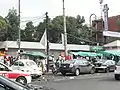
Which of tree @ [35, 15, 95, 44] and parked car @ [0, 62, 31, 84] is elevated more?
tree @ [35, 15, 95, 44]

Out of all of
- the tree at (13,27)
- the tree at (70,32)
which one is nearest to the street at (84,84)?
the tree at (13,27)

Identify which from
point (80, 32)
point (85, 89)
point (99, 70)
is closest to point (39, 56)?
point (99, 70)

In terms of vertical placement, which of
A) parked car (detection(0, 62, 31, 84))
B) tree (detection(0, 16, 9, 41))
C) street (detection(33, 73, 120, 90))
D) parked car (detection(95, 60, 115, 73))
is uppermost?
tree (detection(0, 16, 9, 41))

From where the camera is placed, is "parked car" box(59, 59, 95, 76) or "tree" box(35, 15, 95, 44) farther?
"tree" box(35, 15, 95, 44)

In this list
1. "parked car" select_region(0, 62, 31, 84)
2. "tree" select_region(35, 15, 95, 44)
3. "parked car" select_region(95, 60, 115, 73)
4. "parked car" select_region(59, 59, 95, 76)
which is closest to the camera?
"parked car" select_region(0, 62, 31, 84)

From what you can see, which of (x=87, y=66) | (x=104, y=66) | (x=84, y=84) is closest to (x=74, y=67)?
(x=87, y=66)

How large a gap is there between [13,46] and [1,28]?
3.91 meters

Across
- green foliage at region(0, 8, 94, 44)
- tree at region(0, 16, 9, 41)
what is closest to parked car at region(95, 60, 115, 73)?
tree at region(0, 16, 9, 41)

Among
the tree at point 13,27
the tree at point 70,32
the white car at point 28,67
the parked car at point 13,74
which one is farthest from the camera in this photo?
the tree at point 70,32

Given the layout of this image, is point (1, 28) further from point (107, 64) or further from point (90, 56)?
point (107, 64)

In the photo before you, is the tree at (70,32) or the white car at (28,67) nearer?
the white car at (28,67)

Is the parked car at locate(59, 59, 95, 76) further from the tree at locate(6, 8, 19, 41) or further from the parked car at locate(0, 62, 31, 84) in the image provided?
the tree at locate(6, 8, 19, 41)

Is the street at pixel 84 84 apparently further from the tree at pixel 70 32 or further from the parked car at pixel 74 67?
the tree at pixel 70 32

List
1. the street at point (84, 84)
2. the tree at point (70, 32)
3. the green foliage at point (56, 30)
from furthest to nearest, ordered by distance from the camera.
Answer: the tree at point (70, 32) → the green foliage at point (56, 30) → the street at point (84, 84)
